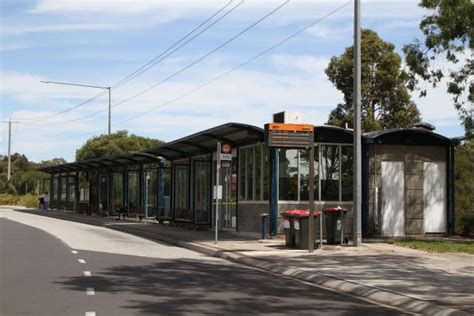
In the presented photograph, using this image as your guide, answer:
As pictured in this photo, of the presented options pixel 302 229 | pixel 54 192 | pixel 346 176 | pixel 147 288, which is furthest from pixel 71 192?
pixel 147 288

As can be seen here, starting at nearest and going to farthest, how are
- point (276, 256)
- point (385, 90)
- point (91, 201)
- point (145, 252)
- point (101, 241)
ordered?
point (276, 256)
point (145, 252)
point (101, 241)
point (385, 90)
point (91, 201)

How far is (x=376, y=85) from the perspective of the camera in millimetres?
35031

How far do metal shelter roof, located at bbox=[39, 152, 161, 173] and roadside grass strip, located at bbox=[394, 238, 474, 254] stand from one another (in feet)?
50.6

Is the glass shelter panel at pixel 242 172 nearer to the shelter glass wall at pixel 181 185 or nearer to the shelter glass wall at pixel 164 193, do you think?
the shelter glass wall at pixel 181 185

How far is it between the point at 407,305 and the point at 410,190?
12.6m

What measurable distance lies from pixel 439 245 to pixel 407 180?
13.0 ft

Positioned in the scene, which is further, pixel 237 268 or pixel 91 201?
pixel 91 201

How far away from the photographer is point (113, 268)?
1367 cm

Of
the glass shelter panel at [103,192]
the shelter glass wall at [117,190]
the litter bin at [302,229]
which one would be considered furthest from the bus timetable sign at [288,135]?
the glass shelter panel at [103,192]

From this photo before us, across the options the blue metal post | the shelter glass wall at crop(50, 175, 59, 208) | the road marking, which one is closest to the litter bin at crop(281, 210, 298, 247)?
the blue metal post

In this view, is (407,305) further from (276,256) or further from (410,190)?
(410,190)


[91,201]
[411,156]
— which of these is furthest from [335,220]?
[91,201]

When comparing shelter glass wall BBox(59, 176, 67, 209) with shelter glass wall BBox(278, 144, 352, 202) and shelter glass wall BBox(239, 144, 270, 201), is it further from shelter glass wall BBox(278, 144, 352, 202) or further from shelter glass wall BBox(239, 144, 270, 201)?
shelter glass wall BBox(278, 144, 352, 202)

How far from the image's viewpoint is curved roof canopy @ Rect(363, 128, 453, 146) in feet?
69.8
